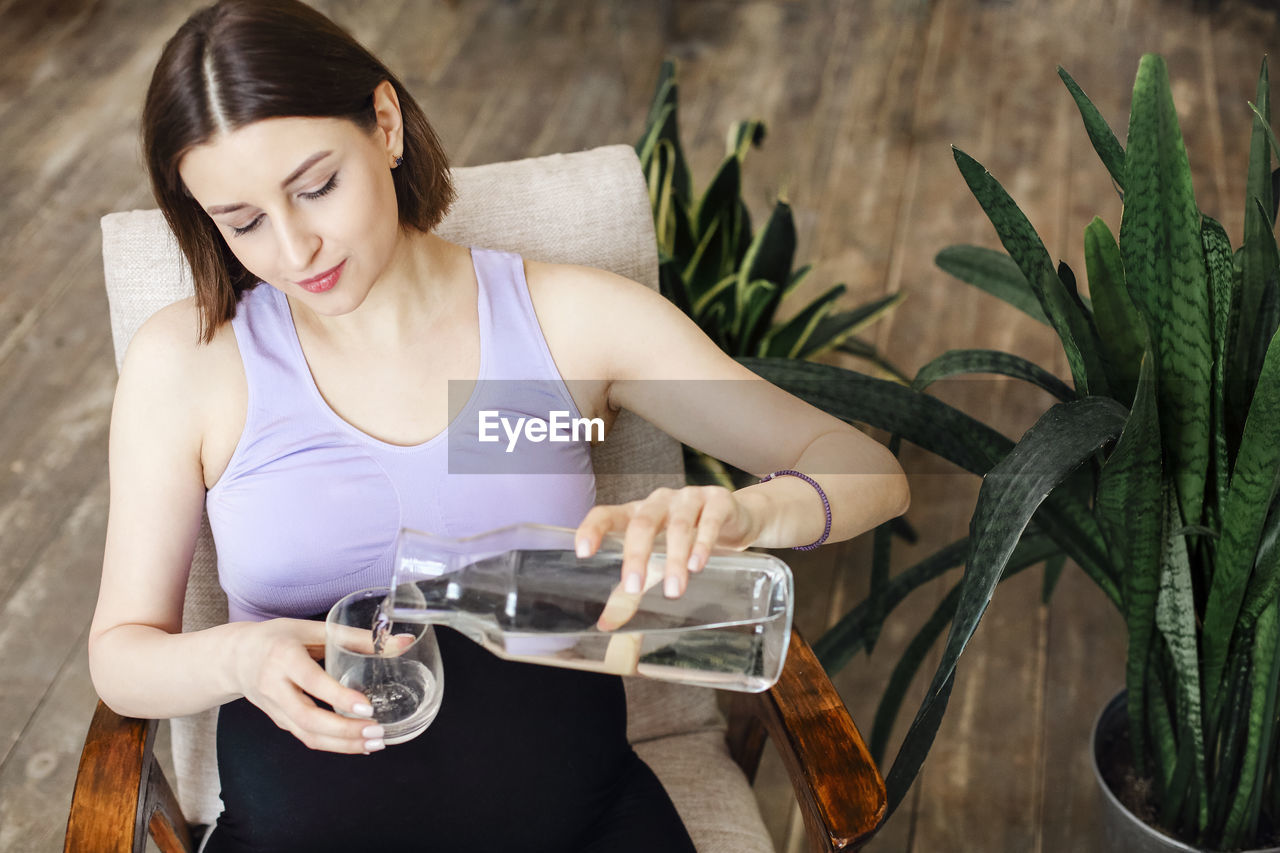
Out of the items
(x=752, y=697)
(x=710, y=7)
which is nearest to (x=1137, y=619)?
(x=752, y=697)

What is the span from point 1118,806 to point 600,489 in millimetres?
689

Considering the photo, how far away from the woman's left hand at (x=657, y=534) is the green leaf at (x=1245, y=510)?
0.44 m

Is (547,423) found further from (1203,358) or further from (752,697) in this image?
(1203,358)

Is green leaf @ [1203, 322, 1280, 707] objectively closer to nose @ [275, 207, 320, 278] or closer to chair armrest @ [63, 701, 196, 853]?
nose @ [275, 207, 320, 278]

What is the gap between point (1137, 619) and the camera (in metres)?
1.16

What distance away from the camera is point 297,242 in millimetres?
1011

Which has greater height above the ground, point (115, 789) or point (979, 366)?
point (979, 366)

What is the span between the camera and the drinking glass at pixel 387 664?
0.92 m

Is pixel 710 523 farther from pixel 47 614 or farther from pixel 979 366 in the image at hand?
pixel 47 614

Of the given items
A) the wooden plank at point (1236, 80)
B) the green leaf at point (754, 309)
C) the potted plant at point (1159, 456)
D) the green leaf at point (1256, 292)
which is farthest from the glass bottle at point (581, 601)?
the wooden plank at point (1236, 80)

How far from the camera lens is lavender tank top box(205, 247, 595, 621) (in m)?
1.17

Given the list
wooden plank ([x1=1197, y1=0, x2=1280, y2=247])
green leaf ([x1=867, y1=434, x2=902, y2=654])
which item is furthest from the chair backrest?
wooden plank ([x1=1197, y1=0, x2=1280, y2=247])

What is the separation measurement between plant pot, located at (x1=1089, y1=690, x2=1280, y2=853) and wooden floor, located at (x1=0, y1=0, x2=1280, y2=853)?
10.0 inches

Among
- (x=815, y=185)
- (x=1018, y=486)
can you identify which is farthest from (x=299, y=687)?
(x=815, y=185)
